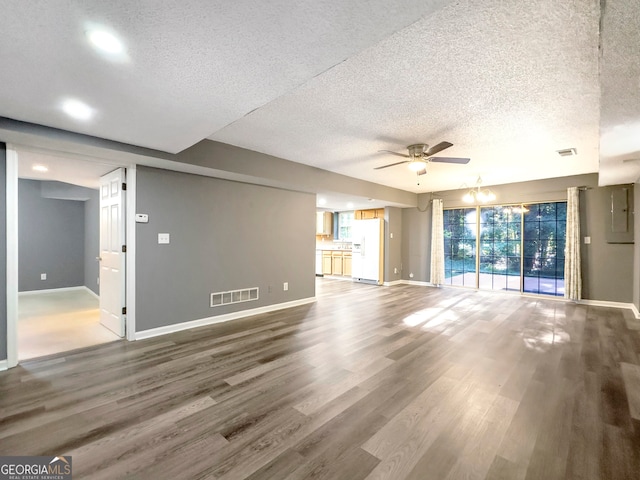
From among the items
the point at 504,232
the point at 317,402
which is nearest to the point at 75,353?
the point at 317,402

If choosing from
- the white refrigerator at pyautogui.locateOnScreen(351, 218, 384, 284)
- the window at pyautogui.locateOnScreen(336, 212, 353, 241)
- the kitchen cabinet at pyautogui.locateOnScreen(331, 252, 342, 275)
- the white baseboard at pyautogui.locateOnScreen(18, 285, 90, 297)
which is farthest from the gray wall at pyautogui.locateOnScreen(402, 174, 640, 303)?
the white baseboard at pyautogui.locateOnScreen(18, 285, 90, 297)

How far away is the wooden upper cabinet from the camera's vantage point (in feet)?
28.3

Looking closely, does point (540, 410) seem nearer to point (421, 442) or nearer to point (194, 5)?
point (421, 442)

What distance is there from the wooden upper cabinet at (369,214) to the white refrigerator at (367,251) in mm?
353

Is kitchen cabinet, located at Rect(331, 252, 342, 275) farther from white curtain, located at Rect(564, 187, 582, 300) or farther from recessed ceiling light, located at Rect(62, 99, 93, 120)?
recessed ceiling light, located at Rect(62, 99, 93, 120)

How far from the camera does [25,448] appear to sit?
1.76 m

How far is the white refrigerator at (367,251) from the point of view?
8.31 m

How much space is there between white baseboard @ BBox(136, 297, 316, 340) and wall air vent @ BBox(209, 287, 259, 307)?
19 cm

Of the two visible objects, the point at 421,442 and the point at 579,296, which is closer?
the point at 421,442

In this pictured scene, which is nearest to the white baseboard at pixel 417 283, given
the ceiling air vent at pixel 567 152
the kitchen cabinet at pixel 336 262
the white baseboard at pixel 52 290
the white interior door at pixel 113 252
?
the kitchen cabinet at pixel 336 262

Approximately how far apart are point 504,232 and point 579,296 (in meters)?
1.98

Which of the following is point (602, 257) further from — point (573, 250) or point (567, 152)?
point (567, 152)

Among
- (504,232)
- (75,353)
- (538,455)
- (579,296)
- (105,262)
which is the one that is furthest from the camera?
(504,232)

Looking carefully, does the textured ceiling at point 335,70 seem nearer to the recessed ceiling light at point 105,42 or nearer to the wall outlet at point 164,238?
the recessed ceiling light at point 105,42
